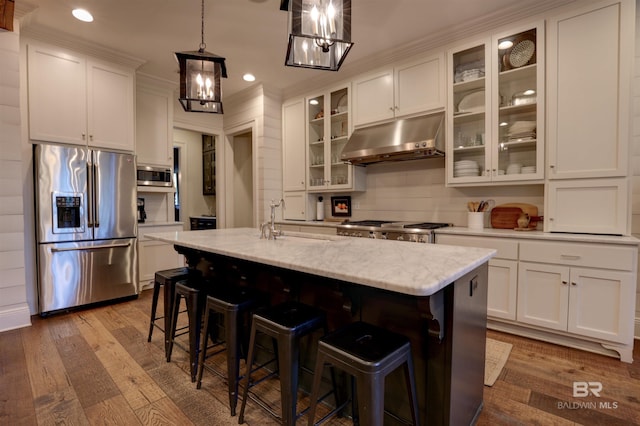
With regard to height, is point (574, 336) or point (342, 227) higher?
point (342, 227)

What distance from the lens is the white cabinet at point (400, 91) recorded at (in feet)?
10.8

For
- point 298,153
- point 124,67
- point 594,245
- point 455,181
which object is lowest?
point 594,245

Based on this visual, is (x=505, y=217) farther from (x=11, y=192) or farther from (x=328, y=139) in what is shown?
(x=11, y=192)

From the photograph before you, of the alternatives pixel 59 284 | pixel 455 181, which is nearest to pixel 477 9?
pixel 455 181

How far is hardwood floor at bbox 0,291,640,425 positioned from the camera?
1677 mm

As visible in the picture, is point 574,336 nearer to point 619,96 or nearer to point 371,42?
point 619,96

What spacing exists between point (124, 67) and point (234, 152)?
2.13m

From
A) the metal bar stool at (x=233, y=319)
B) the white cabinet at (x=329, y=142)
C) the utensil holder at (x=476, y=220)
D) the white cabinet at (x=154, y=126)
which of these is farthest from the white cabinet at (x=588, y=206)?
the white cabinet at (x=154, y=126)

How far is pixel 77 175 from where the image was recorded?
10.6 ft

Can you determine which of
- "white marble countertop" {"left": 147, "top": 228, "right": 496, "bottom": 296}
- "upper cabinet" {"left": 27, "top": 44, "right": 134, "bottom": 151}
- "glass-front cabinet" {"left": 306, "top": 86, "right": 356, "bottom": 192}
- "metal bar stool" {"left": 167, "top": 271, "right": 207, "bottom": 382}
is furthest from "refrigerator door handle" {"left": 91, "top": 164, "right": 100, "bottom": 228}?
"glass-front cabinet" {"left": 306, "top": 86, "right": 356, "bottom": 192}

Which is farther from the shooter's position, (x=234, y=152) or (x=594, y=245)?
(x=234, y=152)

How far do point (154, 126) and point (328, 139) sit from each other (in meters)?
2.43

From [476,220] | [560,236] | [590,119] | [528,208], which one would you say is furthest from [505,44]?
[560,236]

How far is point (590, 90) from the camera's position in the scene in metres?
2.45
